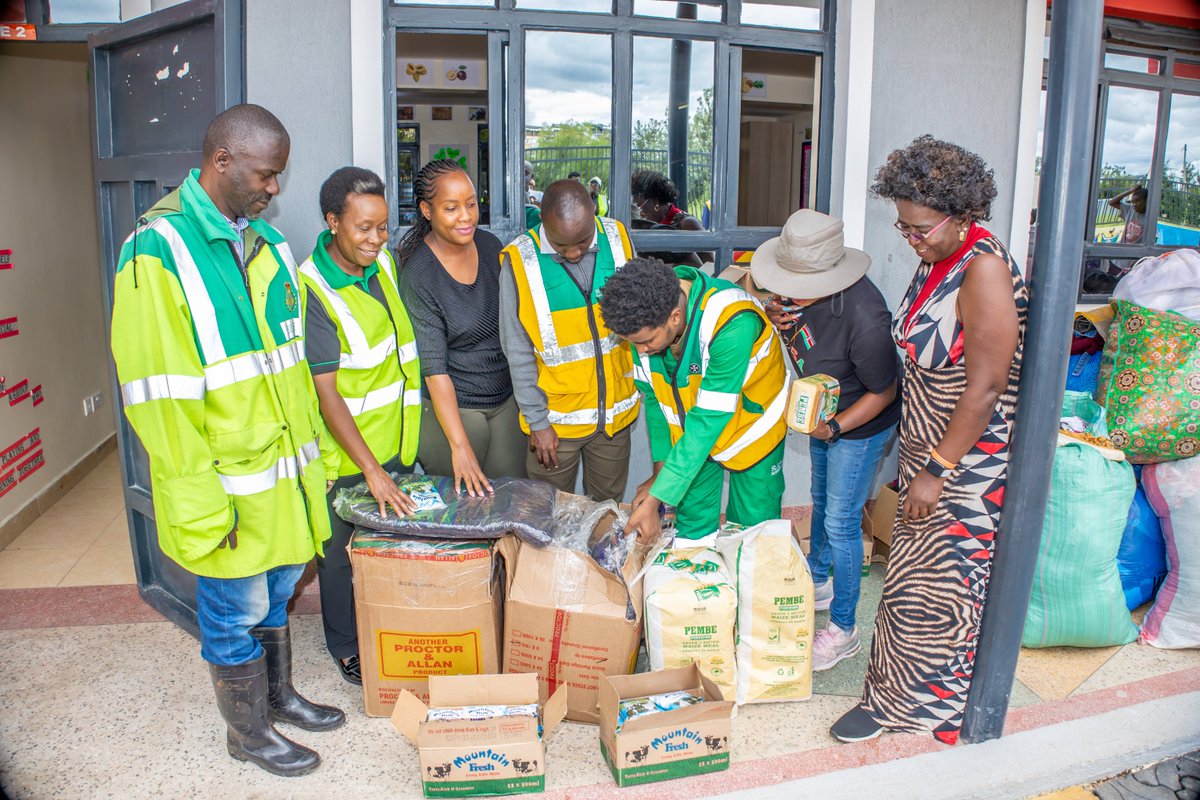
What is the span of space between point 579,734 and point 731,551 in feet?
2.60

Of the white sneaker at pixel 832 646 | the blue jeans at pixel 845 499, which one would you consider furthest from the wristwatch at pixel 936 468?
the white sneaker at pixel 832 646

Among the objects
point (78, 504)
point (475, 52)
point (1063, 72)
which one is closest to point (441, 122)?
point (475, 52)

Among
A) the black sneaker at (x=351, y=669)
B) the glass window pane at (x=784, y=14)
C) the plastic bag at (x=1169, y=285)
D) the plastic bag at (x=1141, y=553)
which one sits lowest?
the black sneaker at (x=351, y=669)

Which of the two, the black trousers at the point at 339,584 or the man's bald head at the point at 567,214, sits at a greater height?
the man's bald head at the point at 567,214

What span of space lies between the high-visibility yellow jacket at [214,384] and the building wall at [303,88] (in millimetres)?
1080

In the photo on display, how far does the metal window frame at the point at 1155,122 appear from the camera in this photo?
18.4ft

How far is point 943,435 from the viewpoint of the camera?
249 cm

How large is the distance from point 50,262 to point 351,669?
12.0 ft

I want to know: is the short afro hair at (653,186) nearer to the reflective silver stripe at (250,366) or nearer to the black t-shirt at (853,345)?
the black t-shirt at (853,345)

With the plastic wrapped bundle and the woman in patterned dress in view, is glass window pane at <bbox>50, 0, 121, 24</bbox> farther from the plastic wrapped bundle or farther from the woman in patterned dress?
the woman in patterned dress

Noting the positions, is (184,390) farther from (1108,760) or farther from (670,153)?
(1108,760)

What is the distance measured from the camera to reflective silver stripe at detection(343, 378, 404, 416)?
2.80 m

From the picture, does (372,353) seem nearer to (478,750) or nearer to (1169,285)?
(478,750)

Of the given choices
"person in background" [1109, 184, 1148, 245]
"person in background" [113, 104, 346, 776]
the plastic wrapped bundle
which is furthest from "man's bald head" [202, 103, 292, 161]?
"person in background" [1109, 184, 1148, 245]
